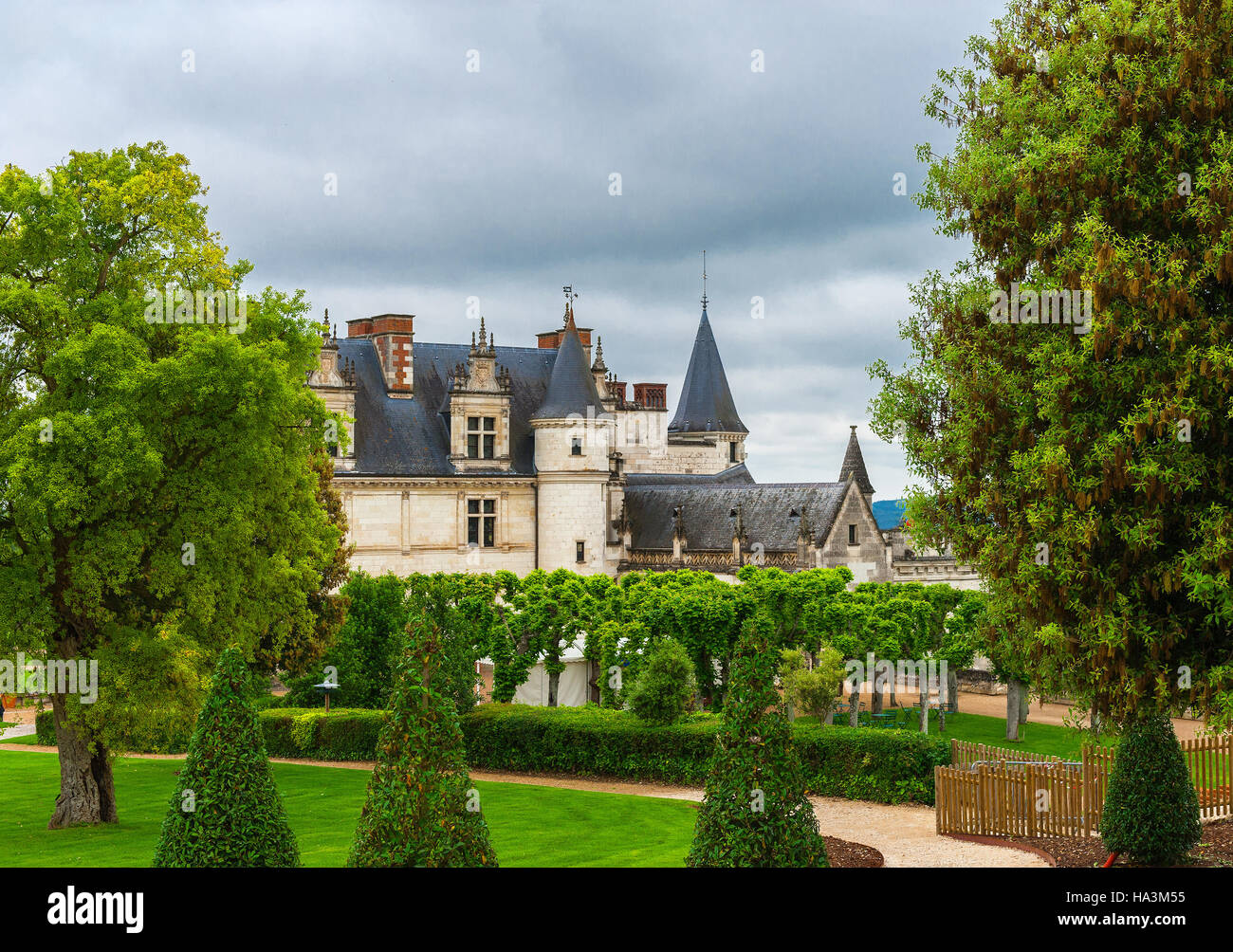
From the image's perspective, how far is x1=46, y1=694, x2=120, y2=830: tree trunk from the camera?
21.9 m

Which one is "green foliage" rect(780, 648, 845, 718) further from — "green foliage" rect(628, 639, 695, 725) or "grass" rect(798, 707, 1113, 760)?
"green foliage" rect(628, 639, 695, 725)

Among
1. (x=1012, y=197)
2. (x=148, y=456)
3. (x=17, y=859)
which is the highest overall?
(x=1012, y=197)

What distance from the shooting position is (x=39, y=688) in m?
21.4

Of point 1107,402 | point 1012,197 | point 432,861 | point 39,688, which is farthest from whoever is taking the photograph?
point 39,688

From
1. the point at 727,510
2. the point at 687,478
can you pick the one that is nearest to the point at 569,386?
the point at 727,510

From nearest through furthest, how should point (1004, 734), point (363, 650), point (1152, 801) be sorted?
point (1152, 801) → point (1004, 734) → point (363, 650)

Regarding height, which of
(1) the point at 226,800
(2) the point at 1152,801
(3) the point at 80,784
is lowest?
(3) the point at 80,784

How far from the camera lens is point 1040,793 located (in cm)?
1941

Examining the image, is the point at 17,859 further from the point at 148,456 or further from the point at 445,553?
the point at 445,553

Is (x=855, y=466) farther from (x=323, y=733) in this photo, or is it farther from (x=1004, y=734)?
(x=323, y=733)

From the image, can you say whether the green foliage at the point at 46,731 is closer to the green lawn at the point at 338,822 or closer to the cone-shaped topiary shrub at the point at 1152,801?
the green lawn at the point at 338,822

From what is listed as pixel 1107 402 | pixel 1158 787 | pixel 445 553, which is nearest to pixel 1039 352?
pixel 1107 402

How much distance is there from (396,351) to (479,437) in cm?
445

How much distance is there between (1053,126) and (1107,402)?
326 centimetres
